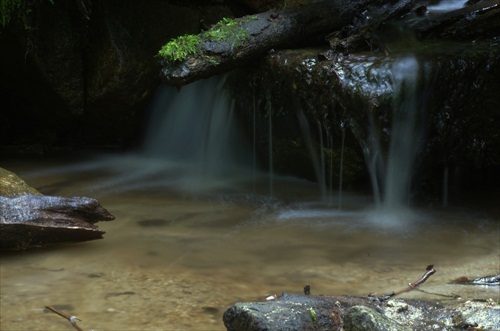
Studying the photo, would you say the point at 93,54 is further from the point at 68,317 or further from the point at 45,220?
the point at 68,317

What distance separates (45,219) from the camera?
4527 millimetres

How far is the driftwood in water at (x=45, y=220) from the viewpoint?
4.43m

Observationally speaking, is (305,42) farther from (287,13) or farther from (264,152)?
(264,152)

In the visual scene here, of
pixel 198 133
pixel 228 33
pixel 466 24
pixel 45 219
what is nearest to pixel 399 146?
pixel 466 24

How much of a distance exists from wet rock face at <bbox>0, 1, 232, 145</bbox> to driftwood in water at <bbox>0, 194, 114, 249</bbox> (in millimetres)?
2966

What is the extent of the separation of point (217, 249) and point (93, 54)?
3602 mm

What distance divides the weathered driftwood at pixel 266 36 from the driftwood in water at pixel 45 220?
1666 mm

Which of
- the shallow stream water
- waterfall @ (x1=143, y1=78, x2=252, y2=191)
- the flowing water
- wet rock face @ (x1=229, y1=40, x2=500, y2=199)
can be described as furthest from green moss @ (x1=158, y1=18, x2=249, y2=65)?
the shallow stream water

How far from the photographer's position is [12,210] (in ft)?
14.5

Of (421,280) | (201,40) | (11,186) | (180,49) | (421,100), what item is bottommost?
(421,280)

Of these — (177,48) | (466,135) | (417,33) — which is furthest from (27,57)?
(466,135)

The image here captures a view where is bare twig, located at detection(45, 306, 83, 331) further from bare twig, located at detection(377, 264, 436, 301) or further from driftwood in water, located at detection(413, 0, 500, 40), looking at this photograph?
driftwood in water, located at detection(413, 0, 500, 40)

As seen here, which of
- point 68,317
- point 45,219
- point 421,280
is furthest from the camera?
point 45,219

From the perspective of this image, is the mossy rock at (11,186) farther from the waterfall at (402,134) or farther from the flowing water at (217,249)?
the waterfall at (402,134)
